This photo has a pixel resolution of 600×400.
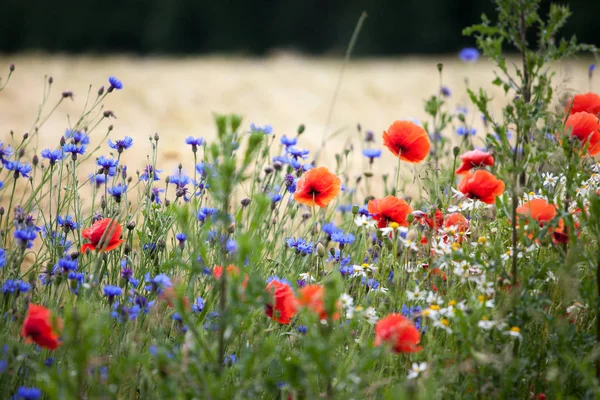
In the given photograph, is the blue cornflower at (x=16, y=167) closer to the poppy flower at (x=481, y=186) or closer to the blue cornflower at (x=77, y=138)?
the blue cornflower at (x=77, y=138)

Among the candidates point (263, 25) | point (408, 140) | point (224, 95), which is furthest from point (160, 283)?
point (263, 25)

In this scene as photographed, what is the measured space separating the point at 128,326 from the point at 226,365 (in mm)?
323

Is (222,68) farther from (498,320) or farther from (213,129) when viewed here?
(498,320)

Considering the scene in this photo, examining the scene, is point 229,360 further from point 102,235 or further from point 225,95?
point 225,95

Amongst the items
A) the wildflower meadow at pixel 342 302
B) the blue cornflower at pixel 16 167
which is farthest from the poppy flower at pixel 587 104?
the blue cornflower at pixel 16 167

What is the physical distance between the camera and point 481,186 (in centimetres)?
187

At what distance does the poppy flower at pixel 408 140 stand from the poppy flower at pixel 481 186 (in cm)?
34

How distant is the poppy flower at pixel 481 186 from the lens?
1.86m

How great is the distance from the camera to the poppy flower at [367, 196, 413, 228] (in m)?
2.02

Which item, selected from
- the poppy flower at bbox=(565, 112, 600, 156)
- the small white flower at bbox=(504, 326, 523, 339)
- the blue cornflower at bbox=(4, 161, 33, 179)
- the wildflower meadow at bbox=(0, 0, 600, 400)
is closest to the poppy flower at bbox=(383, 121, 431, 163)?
the wildflower meadow at bbox=(0, 0, 600, 400)

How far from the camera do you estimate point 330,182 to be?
204 cm

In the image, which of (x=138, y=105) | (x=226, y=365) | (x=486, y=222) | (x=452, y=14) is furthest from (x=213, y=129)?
(x=452, y=14)

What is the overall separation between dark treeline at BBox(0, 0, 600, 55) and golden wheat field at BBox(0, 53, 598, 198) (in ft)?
1.90

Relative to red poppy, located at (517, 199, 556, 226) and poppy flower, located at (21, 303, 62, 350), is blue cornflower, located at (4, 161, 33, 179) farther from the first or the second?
red poppy, located at (517, 199, 556, 226)
